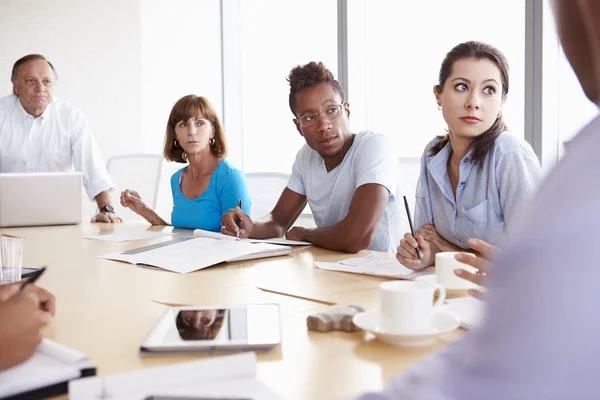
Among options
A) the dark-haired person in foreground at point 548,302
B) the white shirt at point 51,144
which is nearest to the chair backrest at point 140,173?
the white shirt at point 51,144

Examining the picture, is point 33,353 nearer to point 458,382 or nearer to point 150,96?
point 458,382

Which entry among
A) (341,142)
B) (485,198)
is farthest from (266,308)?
(341,142)

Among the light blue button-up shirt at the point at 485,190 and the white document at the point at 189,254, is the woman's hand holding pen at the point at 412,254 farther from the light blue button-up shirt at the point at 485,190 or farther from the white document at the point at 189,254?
the white document at the point at 189,254

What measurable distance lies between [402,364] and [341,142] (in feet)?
5.43

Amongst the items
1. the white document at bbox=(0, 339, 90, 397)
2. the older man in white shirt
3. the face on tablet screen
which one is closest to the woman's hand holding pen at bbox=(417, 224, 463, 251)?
the face on tablet screen

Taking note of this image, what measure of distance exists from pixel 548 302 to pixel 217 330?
865mm

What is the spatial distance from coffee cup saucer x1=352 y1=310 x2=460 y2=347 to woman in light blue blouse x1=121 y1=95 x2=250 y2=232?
1.88 meters

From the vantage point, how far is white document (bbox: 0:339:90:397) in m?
0.85

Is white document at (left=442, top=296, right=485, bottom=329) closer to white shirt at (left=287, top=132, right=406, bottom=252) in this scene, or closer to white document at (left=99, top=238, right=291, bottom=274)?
white document at (left=99, top=238, right=291, bottom=274)

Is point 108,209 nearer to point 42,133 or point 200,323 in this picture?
point 42,133

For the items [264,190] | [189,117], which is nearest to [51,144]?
[189,117]

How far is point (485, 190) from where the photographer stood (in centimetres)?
203

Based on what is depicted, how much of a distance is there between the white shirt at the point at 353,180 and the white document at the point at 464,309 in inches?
40.4

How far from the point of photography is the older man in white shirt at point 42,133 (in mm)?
3795
